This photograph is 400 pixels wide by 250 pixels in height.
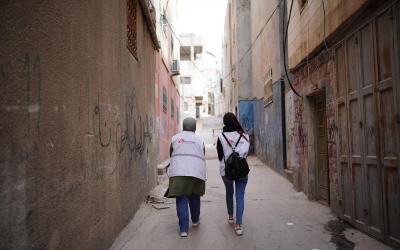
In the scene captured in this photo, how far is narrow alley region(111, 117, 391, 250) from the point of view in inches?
194

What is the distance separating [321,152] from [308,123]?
69cm

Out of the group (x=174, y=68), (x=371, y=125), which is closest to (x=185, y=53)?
(x=174, y=68)

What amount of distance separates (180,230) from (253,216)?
1716 millimetres

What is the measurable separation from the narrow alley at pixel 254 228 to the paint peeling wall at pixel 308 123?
0.53m

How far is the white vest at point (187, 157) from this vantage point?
555cm

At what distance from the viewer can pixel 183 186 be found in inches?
215

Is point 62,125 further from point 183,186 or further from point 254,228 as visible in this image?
point 254,228

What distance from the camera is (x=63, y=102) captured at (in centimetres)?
317

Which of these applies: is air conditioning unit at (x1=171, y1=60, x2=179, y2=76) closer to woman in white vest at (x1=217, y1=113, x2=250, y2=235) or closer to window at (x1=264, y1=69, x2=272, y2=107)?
window at (x1=264, y1=69, x2=272, y2=107)

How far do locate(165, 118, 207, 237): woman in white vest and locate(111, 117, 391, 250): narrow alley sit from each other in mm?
363

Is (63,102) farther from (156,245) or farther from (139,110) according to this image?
(139,110)

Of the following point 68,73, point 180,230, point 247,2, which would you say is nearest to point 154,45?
point 180,230

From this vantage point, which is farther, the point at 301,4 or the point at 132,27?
the point at 301,4

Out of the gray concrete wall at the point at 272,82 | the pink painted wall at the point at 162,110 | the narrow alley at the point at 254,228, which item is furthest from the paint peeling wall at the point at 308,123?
the pink painted wall at the point at 162,110
